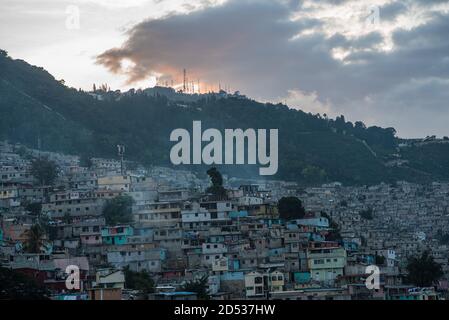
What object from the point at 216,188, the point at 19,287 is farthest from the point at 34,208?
the point at 19,287

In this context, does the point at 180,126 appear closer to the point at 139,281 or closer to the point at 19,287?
the point at 139,281

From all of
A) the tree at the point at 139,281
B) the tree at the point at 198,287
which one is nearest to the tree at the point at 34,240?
the tree at the point at 139,281

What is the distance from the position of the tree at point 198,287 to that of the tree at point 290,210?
25.5ft

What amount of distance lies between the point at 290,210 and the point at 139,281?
887cm

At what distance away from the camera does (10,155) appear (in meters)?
42.2

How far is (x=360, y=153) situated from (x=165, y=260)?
35.3 m

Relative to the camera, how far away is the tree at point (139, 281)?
74.4 ft

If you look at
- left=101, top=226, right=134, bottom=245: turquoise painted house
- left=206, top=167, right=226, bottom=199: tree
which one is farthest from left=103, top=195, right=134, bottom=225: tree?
left=206, top=167, right=226, bottom=199: tree

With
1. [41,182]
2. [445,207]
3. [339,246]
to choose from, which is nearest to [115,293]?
[339,246]

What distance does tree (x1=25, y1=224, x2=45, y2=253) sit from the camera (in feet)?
85.8

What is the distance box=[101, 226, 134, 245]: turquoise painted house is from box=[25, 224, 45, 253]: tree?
68.2 inches

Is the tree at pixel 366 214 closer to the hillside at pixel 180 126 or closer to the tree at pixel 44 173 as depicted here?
the hillside at pixel 180 126

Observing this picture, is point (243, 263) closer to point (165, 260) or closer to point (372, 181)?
point (165, 260)

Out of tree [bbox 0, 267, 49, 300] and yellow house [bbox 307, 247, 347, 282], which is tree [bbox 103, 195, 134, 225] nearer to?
yellow house [bbox 307, 247, 347, 282]
